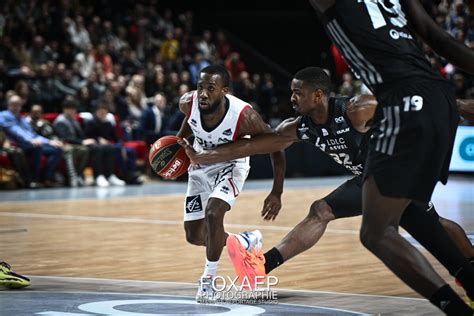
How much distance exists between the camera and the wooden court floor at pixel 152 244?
6953mm

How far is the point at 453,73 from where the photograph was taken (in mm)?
19719

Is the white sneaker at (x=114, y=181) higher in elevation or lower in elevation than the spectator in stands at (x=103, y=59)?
lower

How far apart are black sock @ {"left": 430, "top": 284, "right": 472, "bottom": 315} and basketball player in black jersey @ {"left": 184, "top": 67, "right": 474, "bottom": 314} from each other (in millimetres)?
1485

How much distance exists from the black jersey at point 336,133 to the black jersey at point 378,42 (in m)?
1.56

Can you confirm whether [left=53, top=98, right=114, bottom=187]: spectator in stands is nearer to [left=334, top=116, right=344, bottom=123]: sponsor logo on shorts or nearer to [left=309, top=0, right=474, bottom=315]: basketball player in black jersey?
[left=334, top=116, right=344, bottom=123]: sponsor logo on shorts

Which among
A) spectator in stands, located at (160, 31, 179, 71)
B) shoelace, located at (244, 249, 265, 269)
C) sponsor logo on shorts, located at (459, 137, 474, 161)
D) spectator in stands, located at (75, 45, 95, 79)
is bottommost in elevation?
shoelace, located at (244, 249, 265, 269)

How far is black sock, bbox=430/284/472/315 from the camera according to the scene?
4.08 metres

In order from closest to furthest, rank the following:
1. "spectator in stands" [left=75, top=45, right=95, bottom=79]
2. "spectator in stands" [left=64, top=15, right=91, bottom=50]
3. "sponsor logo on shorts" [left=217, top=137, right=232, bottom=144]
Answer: "sponsor logo on shorts" [left=217, top=137, right=232, bottom=144]
"spectator in stands" [left=75, top=45, right=95, bottom=79]
"spectator in stands" [left=64, top=15, right=91, bottom=50]

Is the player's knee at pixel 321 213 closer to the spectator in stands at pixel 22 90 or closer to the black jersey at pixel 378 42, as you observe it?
the black jersey at pixel 378 42

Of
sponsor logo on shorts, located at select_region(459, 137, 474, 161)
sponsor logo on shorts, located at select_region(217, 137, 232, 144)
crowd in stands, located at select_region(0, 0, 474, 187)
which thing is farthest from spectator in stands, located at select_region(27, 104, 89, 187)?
sponsor logo on shorts, located at select_region(217, 137, 232, 144)

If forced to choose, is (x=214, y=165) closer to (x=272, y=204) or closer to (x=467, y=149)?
(x=272, y=204)

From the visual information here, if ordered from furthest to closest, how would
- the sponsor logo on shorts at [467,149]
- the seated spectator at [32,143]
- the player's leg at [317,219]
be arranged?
the seated spectator at [32,143]
the sponsor logo on shorts at [467,149]
the player's leg at [317,219]

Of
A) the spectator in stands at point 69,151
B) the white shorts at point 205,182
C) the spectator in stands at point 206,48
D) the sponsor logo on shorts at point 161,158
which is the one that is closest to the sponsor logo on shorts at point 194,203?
the white shorts at point 205,182

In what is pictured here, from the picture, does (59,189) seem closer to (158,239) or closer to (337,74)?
(158,239)
